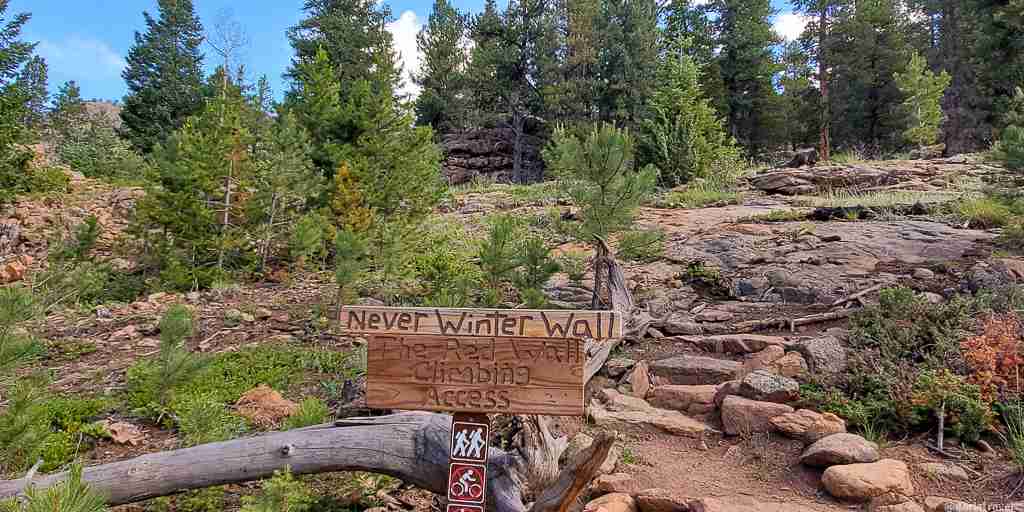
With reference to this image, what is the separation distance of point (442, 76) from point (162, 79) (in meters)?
13.8

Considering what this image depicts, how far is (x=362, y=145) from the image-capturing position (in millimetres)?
11523

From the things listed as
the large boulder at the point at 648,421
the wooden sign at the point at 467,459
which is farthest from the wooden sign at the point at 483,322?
the large boulder at the point at 648,421

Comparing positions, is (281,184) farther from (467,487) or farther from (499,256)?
(467,487)

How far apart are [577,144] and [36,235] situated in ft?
47.3

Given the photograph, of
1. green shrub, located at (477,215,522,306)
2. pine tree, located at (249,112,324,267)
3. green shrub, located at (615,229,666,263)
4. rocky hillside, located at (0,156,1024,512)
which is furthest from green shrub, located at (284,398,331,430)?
pine tree, located at (249,112,324,267)

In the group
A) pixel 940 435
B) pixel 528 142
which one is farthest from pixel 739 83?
pixel 940 435

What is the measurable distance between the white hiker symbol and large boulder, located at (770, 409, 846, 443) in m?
2.71

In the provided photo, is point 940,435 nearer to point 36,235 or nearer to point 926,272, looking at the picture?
point 926,272

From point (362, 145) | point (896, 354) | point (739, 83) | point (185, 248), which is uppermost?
point (739, 83)

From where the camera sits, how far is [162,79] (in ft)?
88.8

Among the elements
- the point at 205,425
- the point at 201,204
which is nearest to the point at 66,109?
the point at 201,204

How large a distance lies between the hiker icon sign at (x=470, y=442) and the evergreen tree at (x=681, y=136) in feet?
47.2

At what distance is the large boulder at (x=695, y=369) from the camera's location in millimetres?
5352

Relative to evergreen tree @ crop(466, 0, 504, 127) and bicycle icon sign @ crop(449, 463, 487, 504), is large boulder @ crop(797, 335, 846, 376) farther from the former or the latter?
evergreen tree @ crop(466, 0, 504, 127)
